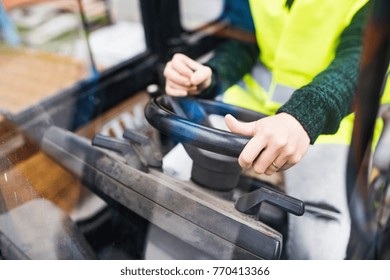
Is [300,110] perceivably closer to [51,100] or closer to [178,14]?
[51,100]

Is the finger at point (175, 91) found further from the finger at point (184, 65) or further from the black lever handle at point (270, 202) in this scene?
the black lever handle at point (270, 202)

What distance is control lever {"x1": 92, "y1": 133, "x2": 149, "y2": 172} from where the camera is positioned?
764 millimetres

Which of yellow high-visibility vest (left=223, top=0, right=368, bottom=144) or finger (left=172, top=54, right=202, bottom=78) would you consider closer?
yellow high-visibility vest (left=223, top=0, right=368, bottom=144)

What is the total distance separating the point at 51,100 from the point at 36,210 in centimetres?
49

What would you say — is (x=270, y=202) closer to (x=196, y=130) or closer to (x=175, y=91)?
(x=196, y=130)

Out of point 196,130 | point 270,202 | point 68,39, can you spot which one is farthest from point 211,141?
point 68,39

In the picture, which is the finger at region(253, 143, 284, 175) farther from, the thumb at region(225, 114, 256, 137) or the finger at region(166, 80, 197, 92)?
the finger at region(166, 80, 197, 92)

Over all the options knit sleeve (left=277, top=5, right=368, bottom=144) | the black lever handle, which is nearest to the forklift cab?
the black lever handle

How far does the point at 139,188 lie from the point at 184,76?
246mm

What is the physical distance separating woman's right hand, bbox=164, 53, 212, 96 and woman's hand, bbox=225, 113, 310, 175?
0.24m

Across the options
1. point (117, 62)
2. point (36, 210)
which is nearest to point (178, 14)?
point (117, 62)

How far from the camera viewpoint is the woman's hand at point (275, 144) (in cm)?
55

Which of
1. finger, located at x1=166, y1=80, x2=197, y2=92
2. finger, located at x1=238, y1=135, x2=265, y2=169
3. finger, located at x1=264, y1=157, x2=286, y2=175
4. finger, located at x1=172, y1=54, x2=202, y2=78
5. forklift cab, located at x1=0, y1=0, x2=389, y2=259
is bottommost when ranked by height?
forklift cab, located at x1=0, y1=0, x2=389, y2=259

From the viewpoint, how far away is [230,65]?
2.84ft
